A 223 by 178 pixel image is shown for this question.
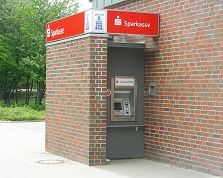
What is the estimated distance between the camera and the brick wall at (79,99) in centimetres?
1130

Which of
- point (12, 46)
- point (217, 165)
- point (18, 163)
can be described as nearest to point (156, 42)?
point (217, 165)

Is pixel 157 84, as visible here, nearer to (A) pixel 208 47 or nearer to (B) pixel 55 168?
(A) pixel 208 47

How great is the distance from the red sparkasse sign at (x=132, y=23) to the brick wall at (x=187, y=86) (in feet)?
0.78

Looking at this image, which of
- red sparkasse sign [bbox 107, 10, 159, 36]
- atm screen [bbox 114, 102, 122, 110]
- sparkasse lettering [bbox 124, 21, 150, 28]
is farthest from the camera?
atm screen [bbox 114, 102, 122, 110]

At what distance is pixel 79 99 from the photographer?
11.9 meters

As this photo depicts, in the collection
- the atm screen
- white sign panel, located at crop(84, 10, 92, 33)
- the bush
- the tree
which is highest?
the tree

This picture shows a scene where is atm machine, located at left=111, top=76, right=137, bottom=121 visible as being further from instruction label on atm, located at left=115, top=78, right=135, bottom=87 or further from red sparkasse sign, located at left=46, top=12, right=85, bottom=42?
red sparkasse sign, located at left=46, top=12, right=85, bottom=42

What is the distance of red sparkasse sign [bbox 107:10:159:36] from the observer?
1140 cm

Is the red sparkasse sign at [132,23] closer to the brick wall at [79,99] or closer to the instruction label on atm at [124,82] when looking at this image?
the brick wall at [79,99]

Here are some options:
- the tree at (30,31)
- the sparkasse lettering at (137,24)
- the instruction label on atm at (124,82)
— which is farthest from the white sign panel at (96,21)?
the tree at (30,31)

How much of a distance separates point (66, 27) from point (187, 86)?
11.5ft

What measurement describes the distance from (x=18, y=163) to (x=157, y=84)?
380 cm

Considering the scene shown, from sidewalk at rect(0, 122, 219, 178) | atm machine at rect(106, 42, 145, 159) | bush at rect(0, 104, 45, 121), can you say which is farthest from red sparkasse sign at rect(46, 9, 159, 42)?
bush at rect(0, 104, 45, 121)

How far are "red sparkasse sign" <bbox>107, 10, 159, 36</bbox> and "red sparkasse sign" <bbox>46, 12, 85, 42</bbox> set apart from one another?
71 centimetres
